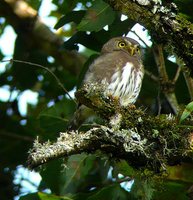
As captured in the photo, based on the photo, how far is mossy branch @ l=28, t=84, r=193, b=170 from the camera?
2.96 metres

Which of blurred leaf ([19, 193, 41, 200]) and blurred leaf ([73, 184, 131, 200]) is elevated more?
blurred leaf ([73, 184, 131, 200])

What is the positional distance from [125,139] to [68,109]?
2000 millimetres

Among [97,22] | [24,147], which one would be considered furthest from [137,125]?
[24,147]

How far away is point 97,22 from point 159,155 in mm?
1517

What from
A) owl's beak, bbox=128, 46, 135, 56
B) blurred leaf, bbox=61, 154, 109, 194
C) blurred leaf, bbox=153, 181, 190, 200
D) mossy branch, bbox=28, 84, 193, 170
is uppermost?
mossy branch, bbox=28, 84, 193, 170

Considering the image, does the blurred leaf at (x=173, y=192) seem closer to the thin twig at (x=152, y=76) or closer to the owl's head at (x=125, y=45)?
the thin twig at (x=152, y=76)

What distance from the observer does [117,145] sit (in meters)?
2.99

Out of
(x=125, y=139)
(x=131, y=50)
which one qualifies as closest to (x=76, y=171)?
(x=131, y=50)

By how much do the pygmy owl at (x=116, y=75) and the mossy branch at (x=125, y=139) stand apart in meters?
1.30

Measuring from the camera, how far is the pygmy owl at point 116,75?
4652mm

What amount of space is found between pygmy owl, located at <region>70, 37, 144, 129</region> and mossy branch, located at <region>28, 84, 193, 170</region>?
1304mm

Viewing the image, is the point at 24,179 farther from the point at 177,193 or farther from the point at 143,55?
the point at 177,193

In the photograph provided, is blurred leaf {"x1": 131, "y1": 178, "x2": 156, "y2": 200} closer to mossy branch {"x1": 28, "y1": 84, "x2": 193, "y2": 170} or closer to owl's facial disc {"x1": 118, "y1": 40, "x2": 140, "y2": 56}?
mossy branch {"x1": 28, "y1": 84, "x2": 193, "y2": 170}

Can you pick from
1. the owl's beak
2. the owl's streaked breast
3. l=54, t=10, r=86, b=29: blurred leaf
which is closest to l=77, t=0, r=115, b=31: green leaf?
l=54, t=10, r=86, b=29: blurred leaf
